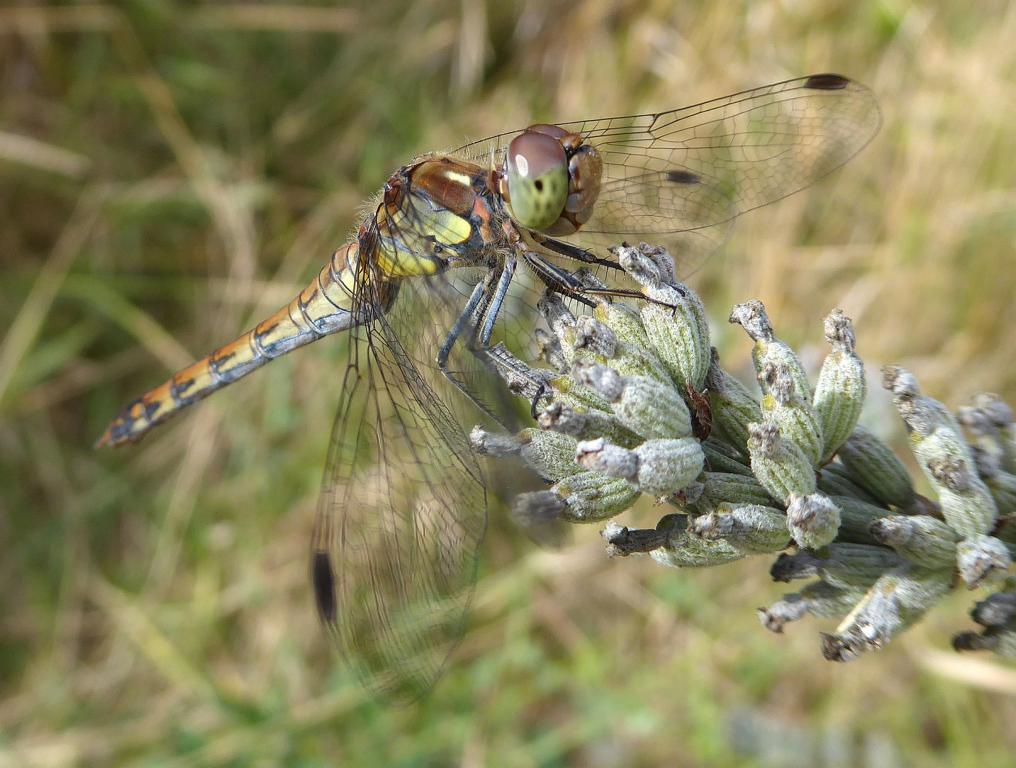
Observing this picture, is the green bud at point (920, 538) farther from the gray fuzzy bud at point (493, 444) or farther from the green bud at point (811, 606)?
the gray fuzzy bud at point (493, 444)

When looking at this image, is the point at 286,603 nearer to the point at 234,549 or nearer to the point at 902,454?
the point at 234,549

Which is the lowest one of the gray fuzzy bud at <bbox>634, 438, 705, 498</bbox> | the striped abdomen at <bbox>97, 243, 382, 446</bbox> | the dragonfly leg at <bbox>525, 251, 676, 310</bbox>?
the gray fuzzy bud at <bbox>634, 438, 705, 498</bbox>

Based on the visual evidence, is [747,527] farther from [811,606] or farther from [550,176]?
[550,176]

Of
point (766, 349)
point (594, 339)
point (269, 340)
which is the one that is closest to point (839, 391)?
point (766, 349)

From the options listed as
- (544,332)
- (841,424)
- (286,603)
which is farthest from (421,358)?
(286,603)

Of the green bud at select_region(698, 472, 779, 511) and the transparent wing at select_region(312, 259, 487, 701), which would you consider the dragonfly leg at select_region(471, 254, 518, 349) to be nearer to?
the transparent wing at select_region(312, 259, 487, 701)

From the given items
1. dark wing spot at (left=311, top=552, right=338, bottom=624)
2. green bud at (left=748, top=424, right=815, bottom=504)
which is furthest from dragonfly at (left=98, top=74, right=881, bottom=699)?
green bud at (left=748, top=424, right=815, bottom=504)
